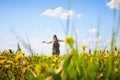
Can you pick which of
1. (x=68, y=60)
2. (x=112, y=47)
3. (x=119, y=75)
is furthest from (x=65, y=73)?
(x=119, y=75)

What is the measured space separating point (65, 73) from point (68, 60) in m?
0.08

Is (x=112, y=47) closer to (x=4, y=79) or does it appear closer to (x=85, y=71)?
(x=85, y=71)

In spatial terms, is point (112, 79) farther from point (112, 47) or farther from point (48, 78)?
point (48, 78)

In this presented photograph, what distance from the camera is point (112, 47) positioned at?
1.72 meters

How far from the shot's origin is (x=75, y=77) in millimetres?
1615

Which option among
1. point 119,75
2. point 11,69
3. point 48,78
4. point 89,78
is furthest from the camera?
point 11,69

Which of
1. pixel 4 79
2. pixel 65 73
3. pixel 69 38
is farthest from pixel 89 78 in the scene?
pixel 4 79

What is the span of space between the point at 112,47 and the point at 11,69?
2.59m

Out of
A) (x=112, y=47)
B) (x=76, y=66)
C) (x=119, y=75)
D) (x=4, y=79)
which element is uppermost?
(x=112, y=47)

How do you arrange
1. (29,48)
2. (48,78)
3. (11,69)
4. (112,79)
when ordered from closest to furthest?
(48,78), (112,79), (29,48), (11,69)

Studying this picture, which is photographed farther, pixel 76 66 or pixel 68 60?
pixel 76 66

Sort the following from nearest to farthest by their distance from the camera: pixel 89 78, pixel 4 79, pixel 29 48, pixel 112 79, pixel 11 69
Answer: pixel 89 78 → pixel 112 79 → pixel 29 48 → pixel 4 79 → pixel 11 69

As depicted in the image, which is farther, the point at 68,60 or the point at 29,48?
the point at 29,48

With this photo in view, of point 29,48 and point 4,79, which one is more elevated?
point 29,48
